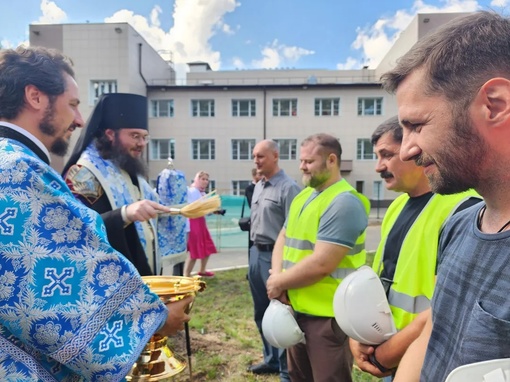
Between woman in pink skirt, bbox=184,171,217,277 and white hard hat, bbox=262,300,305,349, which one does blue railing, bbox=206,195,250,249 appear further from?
white hard hat, bbox=262,300,305,349

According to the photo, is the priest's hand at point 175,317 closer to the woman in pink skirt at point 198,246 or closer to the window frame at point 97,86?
the woman in pink skirt at point 198,246

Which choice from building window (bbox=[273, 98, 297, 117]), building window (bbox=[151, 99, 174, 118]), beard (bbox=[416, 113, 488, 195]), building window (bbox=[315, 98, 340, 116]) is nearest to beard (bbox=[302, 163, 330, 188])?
beard (bbox=[416, 113, 488, 195])

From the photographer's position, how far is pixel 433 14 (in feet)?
80.8

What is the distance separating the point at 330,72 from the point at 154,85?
49.7ft

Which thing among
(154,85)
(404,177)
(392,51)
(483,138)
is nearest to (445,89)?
(483,138)

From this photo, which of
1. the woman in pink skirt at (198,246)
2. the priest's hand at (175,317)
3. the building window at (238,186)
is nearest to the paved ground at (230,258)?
the woman in pink skirt at (198,246)

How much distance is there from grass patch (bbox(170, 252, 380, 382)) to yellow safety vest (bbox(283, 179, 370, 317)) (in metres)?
1.00

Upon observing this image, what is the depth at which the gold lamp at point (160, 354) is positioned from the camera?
6.20 ft

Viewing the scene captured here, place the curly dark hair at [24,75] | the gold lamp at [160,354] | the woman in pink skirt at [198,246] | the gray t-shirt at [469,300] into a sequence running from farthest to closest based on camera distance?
the woman in pink skirt at [198,246] → the gold lamp at [160,354] → the curly dark hair at [24,75] → the gray t-shirt at [469,300]

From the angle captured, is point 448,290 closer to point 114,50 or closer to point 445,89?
point 445,89

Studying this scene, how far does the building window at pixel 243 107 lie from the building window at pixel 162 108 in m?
4.36

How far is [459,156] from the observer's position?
946 mm

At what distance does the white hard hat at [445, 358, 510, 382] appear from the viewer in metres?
0.76

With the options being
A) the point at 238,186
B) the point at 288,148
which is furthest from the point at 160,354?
the point at 238,186
